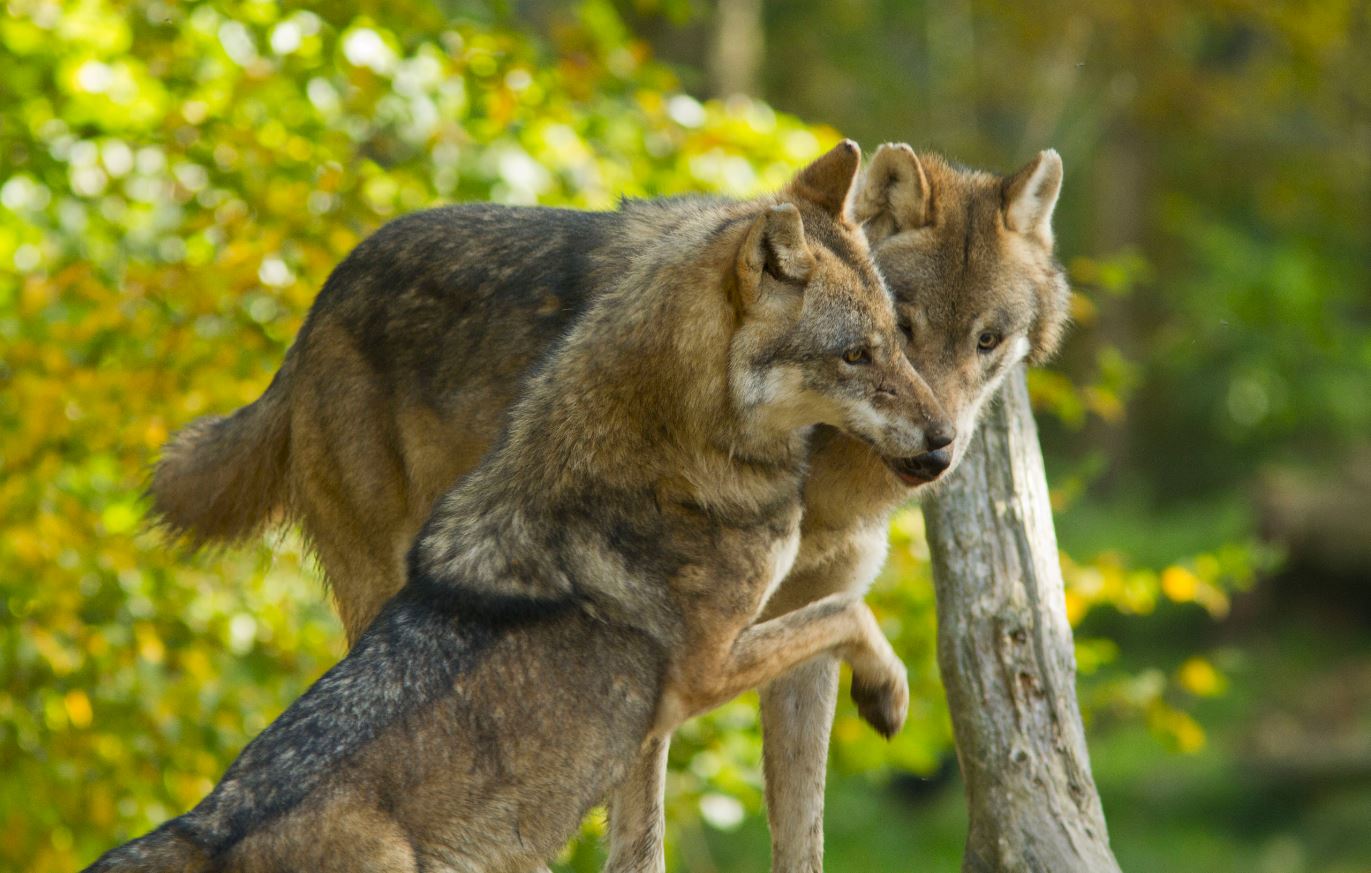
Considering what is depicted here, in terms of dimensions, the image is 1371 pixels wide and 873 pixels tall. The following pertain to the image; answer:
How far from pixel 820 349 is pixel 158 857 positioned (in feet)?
6.97

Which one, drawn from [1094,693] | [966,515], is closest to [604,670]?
[966,515]

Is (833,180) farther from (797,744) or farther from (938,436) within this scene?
(797,744)

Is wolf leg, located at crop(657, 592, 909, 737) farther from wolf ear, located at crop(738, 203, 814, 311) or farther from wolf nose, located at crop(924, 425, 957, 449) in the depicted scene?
wolf ear, located at crop(738, 203, 814, 311)

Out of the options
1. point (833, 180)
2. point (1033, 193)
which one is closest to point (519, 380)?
point (833, 180)

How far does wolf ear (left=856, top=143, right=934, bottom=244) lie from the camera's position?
4824 millimetres

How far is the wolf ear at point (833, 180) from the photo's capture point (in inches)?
178

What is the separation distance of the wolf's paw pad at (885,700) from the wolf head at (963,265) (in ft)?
2.38

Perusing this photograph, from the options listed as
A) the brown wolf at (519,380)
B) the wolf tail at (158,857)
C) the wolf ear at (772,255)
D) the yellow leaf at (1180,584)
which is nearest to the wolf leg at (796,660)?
the brown wolf at (519,380)

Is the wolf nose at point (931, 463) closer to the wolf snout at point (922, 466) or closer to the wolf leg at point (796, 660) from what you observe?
the wolf snout at point (922, 466)

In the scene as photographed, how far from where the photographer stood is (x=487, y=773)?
4.03 metres

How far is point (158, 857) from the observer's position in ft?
12.0

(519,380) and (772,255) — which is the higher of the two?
(772,255)

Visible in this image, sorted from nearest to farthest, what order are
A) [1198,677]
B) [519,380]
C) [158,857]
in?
[158,857] < [519,380] < [1198,677]

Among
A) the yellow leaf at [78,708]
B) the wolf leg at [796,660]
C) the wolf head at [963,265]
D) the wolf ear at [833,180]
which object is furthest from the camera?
the yellow leaf at [78,708]
